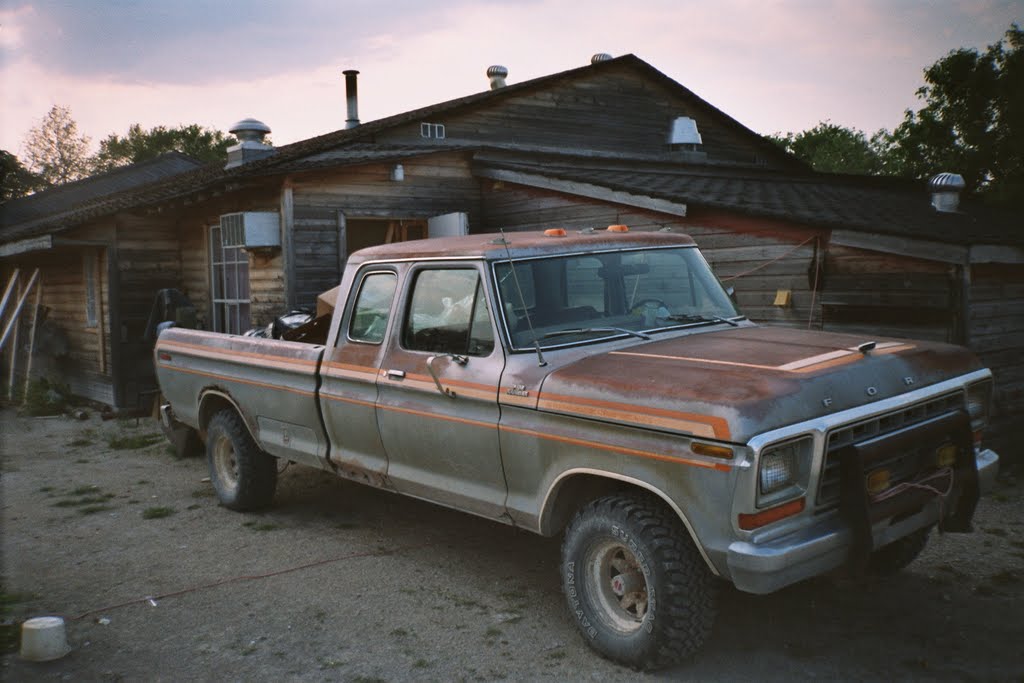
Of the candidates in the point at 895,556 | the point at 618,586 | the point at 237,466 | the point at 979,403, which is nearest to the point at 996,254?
the point at 979,403

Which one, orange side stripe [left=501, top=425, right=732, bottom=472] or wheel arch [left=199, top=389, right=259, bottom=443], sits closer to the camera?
orange side stripe [left=501, top=425, right=732, bottom=472]

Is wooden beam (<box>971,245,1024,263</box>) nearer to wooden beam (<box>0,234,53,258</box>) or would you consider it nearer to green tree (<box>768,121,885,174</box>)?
wooden beam (<box>0,234,53,258</box>)

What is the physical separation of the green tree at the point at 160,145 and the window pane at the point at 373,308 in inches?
1831

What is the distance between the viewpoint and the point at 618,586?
409 cm

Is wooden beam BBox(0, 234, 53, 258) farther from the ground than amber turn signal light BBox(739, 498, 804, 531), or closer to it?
farther from the ground

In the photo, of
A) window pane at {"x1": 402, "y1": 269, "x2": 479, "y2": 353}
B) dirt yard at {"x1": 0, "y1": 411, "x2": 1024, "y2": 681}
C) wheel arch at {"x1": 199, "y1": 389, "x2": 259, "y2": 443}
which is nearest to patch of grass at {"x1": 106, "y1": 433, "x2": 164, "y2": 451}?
dirt yard at {"x1": 0, "y1": 411, "x2": 1024, "y2": 681}

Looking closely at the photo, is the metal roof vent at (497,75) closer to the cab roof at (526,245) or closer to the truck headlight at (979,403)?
the cab roof at (526,245)

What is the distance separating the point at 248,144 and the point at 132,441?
21.7ft

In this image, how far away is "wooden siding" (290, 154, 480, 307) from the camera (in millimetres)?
11258

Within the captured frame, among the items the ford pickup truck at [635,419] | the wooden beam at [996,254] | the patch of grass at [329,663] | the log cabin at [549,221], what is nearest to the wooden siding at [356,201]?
the log cabin at [549,221]

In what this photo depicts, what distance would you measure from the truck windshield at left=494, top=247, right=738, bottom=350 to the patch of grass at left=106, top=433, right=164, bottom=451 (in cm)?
700

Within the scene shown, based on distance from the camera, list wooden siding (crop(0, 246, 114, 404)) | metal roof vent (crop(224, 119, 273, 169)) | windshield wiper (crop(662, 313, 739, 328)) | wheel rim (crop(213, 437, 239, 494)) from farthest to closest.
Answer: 1. metal roof vent (crop(224, 119, 273, 169))
2. wooden siding (crop(0, 246, 114, 404))
3. wheel rim (crop(213, 437, 239, 494))
4. windshield wiper (crop(662, 313, 739, 328))

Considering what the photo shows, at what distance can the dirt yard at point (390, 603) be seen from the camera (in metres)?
4.17

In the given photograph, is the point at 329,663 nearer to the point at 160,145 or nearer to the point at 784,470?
the point at 784,470
